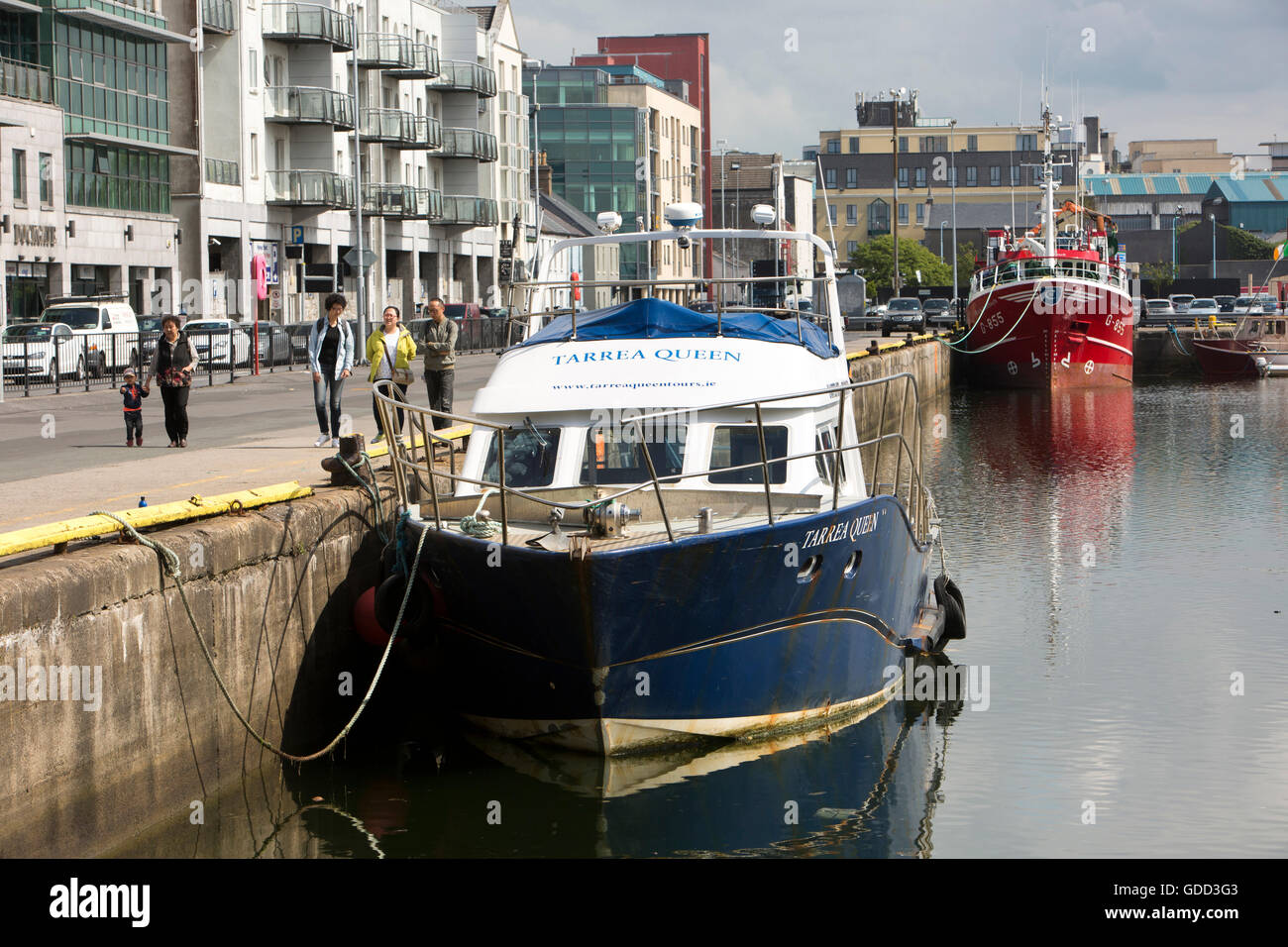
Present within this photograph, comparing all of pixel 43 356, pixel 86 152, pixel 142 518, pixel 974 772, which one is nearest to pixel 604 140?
pixel 86 152

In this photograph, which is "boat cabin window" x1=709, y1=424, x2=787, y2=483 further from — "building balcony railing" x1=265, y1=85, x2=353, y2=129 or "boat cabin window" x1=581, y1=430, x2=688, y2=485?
"building balcony railing" x1=265, y1=85, x2=353, y2=129

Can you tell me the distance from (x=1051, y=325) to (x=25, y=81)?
29.2m

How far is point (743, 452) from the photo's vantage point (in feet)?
42.1

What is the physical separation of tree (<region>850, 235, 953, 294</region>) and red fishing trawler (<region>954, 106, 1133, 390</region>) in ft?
227

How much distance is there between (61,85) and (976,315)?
27.6 m

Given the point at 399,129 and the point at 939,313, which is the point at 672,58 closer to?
the point at 939,313

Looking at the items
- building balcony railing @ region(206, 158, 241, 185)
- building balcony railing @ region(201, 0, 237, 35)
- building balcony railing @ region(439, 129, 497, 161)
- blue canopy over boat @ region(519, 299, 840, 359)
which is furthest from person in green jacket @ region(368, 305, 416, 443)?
building balcony railing @ region(439, 129, 497, 161)

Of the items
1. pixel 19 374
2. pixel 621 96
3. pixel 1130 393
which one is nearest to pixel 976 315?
pixel 1130 393

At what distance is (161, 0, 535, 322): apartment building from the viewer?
182ft

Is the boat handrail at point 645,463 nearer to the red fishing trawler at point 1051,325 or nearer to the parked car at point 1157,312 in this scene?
the red fishing trawler at point 1051,325

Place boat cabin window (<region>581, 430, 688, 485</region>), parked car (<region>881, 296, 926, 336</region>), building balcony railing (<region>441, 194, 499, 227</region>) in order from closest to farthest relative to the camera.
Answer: boat cabin window (<region>581, 430, 688, 485</region>) → parked car (<region>881, 296, 926, 336</region>) → building balcony railing (<region>441, 194, 499, 227</region>)

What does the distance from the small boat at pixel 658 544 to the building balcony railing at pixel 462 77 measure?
59.5m

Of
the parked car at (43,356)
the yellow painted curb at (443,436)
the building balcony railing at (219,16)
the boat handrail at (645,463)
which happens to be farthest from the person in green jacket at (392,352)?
the building balcony railing at (219,16)
